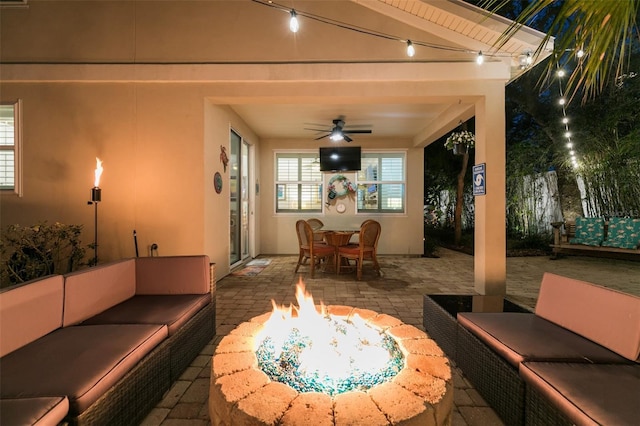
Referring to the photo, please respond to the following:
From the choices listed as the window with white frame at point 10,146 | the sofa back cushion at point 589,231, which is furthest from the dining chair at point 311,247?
the sofa back cushion at point 589,231

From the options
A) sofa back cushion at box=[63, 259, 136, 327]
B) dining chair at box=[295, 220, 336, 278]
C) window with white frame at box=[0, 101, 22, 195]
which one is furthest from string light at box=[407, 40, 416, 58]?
window with white frame at box=[0, 101, 22, 195]

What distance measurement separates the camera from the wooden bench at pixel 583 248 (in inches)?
207

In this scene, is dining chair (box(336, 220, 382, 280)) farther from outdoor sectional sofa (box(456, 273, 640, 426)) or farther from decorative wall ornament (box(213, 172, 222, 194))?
outdoor sectional sofa (box(456, 273, 640, 426))

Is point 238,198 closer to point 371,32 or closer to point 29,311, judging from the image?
point 371,32

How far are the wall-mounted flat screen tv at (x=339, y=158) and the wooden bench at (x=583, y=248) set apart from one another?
4549 mm

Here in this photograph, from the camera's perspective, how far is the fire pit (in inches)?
37.6

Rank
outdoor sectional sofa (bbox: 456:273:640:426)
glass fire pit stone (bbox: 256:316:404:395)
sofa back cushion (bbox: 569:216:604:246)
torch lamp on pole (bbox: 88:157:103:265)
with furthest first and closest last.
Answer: sofa back cushion (bbox: 569:216:604:246) → torch lamp on pole (bbox: 88:157:103:265) → glass fire pit stone (bbox: 256:316:404:395) → outdoor sectional sofa (bbox: 456:273:640:426)

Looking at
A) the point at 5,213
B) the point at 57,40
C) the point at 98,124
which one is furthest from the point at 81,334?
the point at 57,40

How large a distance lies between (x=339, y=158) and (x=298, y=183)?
3.95ft

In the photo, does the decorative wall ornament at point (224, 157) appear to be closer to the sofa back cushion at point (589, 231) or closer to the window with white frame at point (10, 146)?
the window with white frame at point (10, 146)

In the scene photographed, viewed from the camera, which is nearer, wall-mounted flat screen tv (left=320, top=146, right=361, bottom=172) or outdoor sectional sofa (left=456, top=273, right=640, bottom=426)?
outdoor sectional sofa (left=456, top=273, right=640, bottom=426)

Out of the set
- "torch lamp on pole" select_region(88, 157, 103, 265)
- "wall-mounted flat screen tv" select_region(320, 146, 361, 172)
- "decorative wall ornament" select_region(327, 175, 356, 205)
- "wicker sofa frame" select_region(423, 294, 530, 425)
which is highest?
"wall-mounted flat screen tv" select_region(320, 146, 361, 172)

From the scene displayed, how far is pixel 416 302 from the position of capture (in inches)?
130

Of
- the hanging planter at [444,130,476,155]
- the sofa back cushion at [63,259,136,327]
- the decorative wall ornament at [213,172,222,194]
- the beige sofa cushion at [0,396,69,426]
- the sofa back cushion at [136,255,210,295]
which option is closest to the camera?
the beige sofa cushion at [0,396,69,426]
